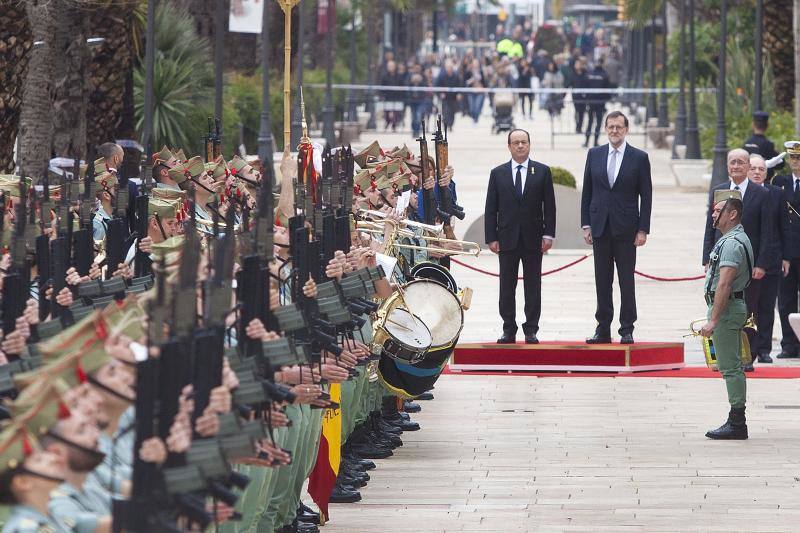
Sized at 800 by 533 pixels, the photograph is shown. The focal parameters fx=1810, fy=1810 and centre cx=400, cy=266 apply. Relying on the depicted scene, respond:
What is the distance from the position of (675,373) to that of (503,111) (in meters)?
38.4

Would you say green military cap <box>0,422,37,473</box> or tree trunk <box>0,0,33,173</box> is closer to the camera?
green military cap <box>0,422,37,473</box>

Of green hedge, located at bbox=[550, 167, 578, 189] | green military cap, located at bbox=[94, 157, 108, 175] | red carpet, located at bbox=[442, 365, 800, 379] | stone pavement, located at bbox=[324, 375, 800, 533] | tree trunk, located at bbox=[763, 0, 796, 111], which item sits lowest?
stone pavement, located at bbox=[324, 375, 800, 533]

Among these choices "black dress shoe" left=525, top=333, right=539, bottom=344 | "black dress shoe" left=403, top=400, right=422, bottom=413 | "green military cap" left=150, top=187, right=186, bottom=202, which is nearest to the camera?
"green military cap" left=150, top=187, right=186, bottom=202

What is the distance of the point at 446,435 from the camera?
44.8 ft

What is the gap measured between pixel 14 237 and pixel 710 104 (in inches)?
1380

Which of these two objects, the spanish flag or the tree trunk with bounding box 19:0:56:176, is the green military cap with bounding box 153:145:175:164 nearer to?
the spanish flag

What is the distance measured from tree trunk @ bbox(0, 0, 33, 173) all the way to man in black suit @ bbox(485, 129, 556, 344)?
16.6ft

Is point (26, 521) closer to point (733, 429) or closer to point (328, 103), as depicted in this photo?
point (733, 429)

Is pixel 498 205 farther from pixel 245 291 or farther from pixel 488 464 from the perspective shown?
pixel 245 291

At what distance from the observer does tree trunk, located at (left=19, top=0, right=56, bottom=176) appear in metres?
19.5

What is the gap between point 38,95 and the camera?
1986 cm

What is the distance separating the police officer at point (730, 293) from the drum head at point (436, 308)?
1.78 metres

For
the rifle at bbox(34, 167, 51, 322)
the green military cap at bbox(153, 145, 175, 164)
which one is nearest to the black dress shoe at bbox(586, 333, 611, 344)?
the green military cap at bbox(153, 145, 175, 164)

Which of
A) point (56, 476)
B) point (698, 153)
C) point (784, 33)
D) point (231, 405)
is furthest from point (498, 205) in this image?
point (698, 153)
